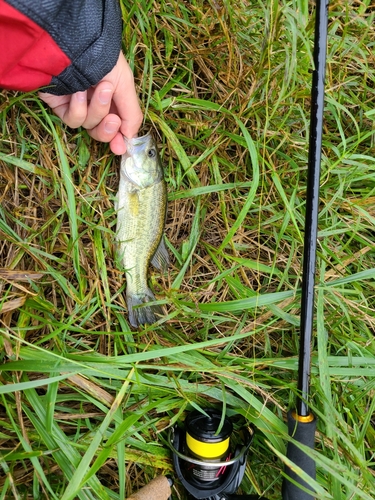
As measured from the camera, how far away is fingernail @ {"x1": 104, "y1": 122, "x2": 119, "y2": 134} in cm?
187

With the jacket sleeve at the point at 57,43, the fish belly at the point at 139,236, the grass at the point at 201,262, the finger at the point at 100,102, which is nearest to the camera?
the jacket sleeve at the point at 57,43

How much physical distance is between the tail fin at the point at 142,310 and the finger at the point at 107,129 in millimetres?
688

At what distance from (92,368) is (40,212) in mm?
735

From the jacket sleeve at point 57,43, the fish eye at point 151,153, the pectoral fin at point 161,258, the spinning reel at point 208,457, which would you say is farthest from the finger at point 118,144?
the spinning reel at point 208,457

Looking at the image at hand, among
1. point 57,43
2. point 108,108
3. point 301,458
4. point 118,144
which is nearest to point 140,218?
point 118,144

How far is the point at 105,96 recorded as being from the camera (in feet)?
5.89

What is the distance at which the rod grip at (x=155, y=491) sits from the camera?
1.89 metres

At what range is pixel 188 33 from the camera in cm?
206

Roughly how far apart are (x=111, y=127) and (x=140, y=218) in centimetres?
40

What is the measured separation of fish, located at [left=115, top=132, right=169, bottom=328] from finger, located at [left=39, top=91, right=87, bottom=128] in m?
0.21

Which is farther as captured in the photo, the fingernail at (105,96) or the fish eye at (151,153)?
the fish eye at (151,153)

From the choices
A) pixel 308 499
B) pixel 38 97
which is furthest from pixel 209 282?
pixel 38 97

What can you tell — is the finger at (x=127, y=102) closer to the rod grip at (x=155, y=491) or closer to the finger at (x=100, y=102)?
the finger at (x=100, y=102)

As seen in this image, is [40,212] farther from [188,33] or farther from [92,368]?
[188,33]
